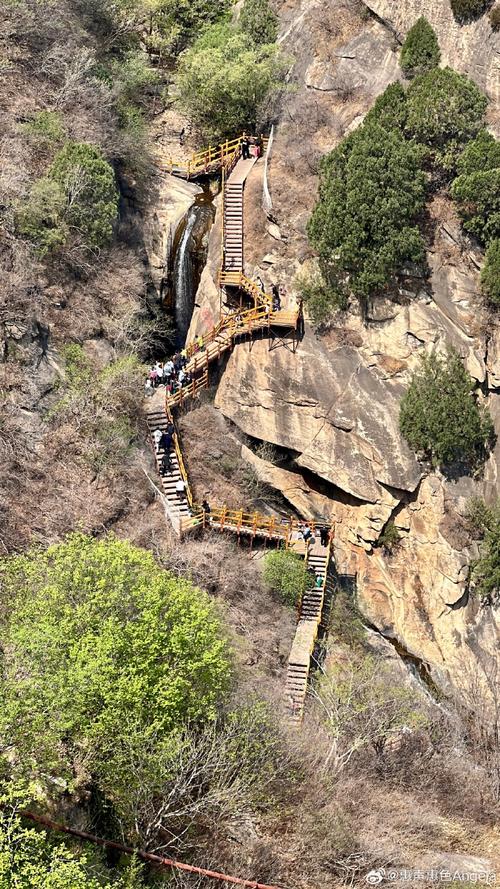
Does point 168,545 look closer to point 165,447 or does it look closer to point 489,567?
point 165,447

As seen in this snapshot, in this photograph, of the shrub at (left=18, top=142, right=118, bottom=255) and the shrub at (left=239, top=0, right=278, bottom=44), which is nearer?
the shrub at (left=18, top=142, right=118, bottom=255)

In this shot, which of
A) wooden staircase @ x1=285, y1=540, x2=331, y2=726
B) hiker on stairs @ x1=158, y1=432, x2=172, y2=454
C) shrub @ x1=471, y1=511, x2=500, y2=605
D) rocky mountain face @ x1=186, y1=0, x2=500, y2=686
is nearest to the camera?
wooden staircase @ x1=285, y1=540, x2=331, y2=726

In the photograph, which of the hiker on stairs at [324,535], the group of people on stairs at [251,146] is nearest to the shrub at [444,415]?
the hiker on stairs at [324,535]

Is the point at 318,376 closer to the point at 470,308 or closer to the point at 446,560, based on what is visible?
the point at 470,308

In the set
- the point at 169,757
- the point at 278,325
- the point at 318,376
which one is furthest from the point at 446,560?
the point at 169,757

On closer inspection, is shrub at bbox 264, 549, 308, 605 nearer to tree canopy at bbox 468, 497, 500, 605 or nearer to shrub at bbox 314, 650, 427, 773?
shrub at bbox 314, 650, 427, 773

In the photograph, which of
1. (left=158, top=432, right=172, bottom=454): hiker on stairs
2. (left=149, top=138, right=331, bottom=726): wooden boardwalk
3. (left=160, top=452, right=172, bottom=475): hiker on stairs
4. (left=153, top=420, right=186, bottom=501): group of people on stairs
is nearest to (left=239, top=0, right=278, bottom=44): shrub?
(left=149, top=138, right=331, bottom=726): wooden boardwalk

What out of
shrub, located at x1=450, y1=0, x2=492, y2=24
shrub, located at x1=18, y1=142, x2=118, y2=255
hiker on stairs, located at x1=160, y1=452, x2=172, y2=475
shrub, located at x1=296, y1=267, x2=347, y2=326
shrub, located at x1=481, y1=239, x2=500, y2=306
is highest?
shrub, located at x1=450, y1=0, x2=492, y2=24
